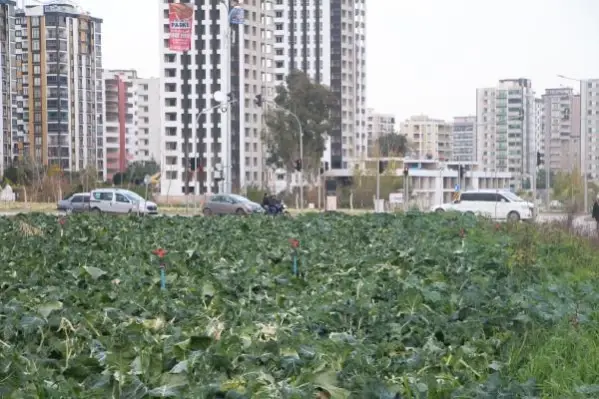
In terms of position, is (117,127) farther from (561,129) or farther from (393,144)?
(561,129)

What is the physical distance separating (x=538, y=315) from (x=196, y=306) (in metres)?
3.14

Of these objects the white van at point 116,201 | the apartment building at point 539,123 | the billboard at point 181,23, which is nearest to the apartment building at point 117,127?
the apartment building at point 539,123

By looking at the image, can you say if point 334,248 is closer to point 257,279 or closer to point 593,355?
point 257,279

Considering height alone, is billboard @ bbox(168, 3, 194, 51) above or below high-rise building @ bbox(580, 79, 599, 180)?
above

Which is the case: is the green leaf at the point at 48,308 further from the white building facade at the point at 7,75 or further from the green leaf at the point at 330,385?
the white building facade at the point at 7,75

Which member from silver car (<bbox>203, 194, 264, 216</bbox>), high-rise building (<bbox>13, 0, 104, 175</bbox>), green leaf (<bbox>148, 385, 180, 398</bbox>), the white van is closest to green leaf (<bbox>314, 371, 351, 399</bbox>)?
green leaf (<bbox>148, 385, 180, 398</bbox>)

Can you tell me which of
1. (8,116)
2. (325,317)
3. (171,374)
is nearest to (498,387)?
(171,374)

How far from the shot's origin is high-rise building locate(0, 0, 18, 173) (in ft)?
279

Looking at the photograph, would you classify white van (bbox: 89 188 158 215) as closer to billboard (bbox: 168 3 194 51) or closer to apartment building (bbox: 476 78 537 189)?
billboard (bbox: 168 3 194 51)

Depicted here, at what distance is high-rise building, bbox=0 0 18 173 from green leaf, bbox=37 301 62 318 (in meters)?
75.3

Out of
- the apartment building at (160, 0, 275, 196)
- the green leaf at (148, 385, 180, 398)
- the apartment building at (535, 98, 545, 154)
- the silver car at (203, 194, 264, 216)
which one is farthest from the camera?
the apartment building at (535, 98, 545, 154)

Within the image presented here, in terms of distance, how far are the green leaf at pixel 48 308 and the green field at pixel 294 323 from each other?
31 mm

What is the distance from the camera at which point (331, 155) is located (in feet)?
484

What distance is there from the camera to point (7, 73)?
3393 inches
